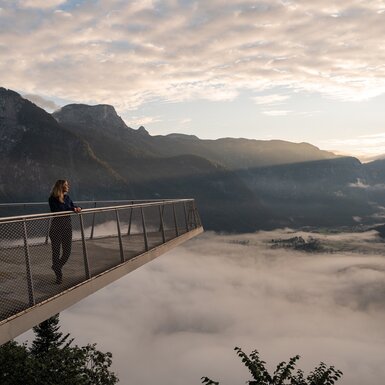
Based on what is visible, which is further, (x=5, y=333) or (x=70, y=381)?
(x=70, y=381)

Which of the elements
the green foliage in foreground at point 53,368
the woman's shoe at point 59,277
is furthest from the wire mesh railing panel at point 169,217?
the green foliage in foreground at point 53,368

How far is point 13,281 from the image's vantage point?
25.1 ft

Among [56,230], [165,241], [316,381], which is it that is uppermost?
[56,230]

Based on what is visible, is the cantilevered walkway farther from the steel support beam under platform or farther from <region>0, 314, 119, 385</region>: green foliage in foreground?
<region>0, 314, 119, 385</region>: green foliage in foreground

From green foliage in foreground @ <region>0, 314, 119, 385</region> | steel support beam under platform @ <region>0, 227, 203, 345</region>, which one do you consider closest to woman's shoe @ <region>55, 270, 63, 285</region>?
steel support beam under platform @ <region>0, 227, 203, 345</region>

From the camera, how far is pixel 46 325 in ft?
193

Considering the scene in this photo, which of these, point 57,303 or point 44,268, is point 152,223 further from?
point 57,303

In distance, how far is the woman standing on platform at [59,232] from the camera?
8352mm

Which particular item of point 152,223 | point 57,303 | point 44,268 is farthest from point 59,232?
point 152,223

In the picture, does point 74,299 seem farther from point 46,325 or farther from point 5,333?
point 46,325

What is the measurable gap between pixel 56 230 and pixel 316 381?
13.7 meters

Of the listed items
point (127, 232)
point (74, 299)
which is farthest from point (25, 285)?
point (127, 232)

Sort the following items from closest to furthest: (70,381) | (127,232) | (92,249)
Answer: (92,249), (127,232), (70,381)

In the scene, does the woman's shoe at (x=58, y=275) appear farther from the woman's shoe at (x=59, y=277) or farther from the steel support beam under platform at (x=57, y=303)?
the steel support beam under platform at (x=57, y=303)
